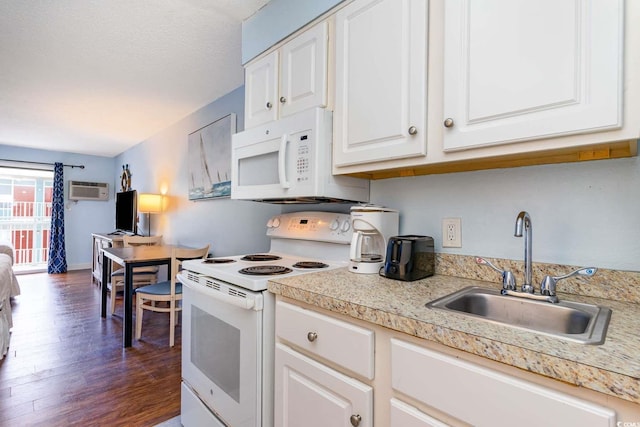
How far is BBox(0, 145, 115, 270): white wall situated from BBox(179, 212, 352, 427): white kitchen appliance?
19.7 feet

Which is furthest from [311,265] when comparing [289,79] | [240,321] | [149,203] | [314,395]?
[149,203]

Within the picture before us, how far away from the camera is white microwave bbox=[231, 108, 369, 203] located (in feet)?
4.66

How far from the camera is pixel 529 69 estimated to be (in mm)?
894

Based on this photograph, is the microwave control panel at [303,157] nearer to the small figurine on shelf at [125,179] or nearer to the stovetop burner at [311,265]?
the stovetop burner at [311,265]

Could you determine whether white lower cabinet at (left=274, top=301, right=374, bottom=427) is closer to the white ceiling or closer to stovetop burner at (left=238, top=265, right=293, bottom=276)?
stovetop burner at (left=238, top=265, right=293, bottom=276)

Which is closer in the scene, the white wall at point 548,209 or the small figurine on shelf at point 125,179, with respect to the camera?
the white wall at point 548,209

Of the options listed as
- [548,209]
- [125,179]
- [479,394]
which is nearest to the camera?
[479,394]

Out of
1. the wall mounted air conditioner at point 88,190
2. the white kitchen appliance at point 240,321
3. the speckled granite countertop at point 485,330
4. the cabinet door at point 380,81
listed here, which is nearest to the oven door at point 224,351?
the white kitchen appliance at point 240,321

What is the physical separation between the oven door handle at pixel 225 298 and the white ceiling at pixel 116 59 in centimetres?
154

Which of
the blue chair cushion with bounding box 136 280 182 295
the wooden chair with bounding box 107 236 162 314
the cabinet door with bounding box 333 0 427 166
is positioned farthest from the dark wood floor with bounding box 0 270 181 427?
the cabinet door with bounding box 333 0 427 166

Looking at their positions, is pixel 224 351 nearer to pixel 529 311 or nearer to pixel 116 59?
pixel 529 311

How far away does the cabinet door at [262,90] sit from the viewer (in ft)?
5.60

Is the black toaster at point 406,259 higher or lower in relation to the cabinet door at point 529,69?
lower

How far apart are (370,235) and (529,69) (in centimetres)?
82
